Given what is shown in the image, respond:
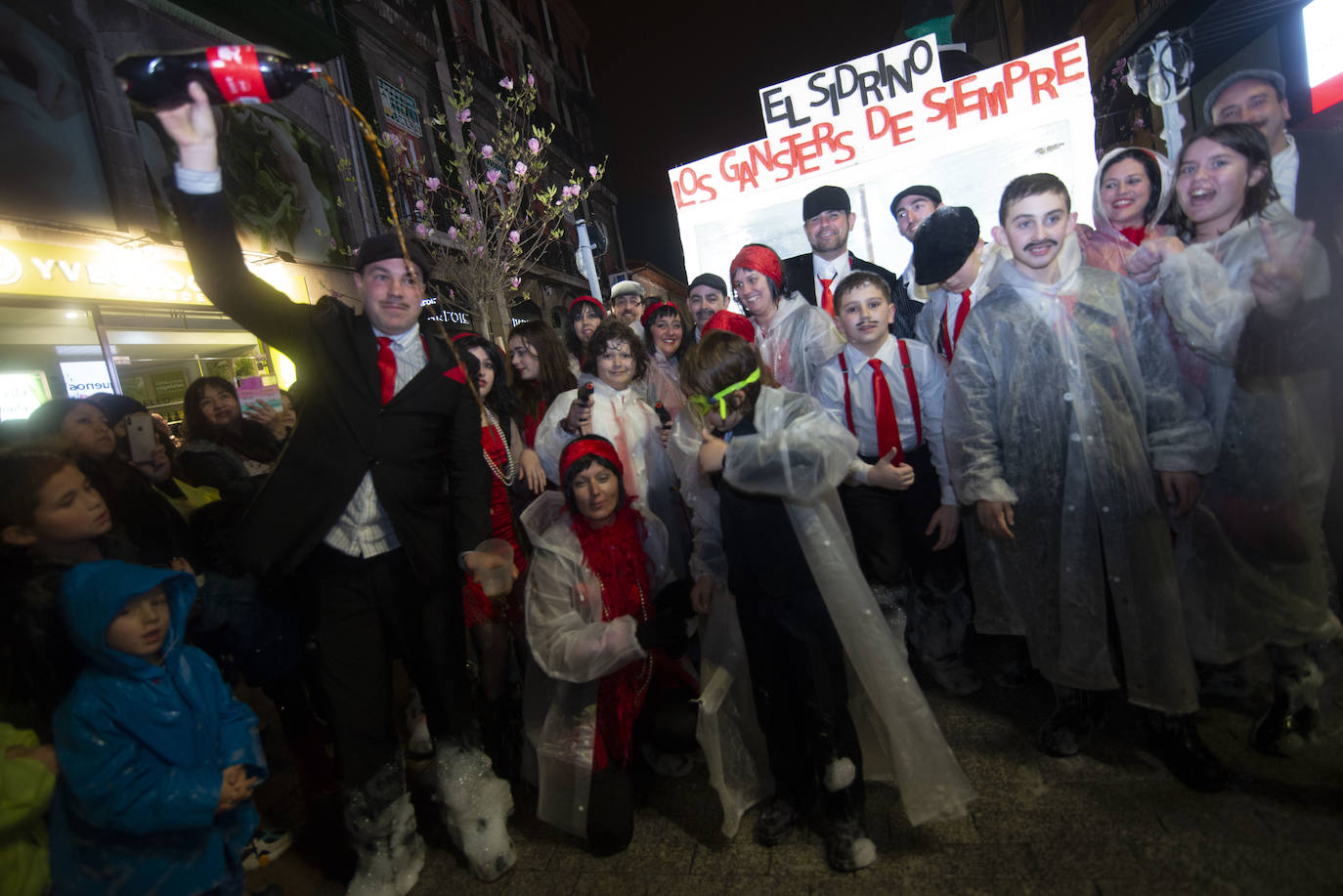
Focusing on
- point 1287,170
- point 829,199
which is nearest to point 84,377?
point 829,199

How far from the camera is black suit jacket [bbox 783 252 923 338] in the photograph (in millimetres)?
3912

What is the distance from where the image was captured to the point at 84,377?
6.41m

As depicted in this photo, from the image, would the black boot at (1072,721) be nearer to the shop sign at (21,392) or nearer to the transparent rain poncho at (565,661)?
the transparent rain poncho at (565,661)

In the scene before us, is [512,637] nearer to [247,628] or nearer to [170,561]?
[247,628]

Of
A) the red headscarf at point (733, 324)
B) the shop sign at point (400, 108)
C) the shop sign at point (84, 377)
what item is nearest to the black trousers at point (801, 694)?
the red headscarf at point (733, 324)

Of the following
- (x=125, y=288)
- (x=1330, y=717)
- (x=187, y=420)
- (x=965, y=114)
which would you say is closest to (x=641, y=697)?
(x=1330, y=717)

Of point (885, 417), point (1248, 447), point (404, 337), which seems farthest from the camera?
point (885, 417)

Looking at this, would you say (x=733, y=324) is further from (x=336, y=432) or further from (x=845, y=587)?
(x=336, y=432)

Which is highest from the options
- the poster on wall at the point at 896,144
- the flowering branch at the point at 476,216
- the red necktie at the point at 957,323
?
the flowering branch at the point at 476,216

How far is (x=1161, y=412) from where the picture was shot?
83.1 inches

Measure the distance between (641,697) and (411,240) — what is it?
6.32 feet

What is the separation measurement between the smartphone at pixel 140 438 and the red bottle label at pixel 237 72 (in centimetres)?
174

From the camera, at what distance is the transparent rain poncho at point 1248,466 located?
2.02 m

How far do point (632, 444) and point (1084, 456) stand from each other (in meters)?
1.89
